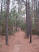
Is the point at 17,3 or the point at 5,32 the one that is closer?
the point at 5,32

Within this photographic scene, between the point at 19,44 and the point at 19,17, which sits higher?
the point at 19,17

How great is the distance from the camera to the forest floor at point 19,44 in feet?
6.51

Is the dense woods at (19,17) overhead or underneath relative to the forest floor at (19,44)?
overhead

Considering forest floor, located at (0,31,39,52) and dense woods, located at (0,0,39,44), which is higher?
dense woods, located at (0,0,39,44)

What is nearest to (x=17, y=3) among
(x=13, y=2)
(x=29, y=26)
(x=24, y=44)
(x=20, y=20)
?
(x=13, y=2)

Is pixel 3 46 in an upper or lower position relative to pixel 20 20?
lower

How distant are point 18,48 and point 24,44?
14cm

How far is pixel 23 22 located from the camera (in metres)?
2.04

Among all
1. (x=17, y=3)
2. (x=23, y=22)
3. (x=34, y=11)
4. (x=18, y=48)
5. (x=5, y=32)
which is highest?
(x=17, y=3)

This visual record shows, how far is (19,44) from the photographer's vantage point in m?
2.02

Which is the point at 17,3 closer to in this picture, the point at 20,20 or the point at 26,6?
the point at 26,6

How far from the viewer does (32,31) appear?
6.69 feet

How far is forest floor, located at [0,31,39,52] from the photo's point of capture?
198cm

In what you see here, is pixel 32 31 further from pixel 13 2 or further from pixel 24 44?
pixel 13 2
